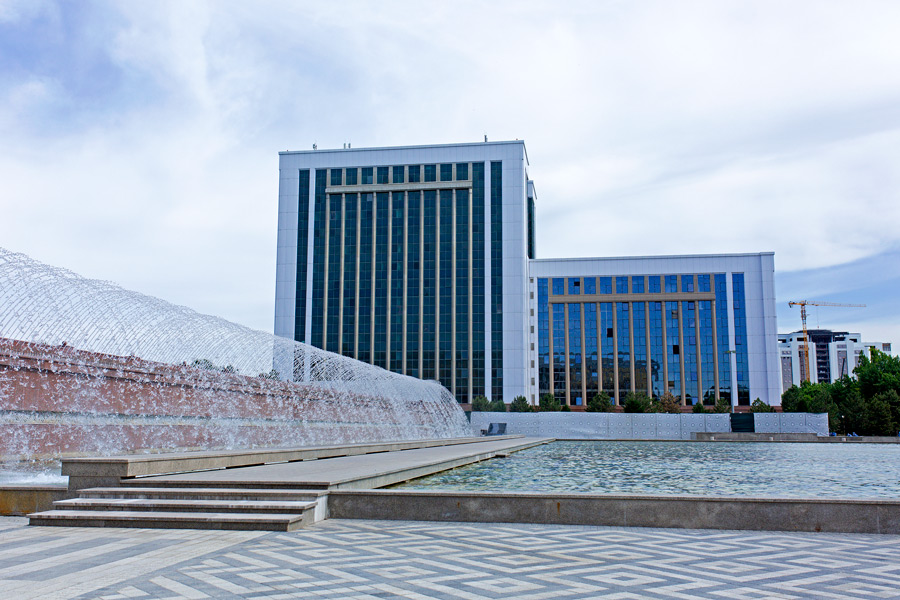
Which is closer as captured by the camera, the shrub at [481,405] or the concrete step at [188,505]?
the concrete step at [188,505]

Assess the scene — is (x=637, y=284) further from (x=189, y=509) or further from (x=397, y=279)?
(x=189, y=509)

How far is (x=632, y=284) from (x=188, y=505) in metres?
60.1

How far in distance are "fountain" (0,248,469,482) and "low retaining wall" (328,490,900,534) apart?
748 cm

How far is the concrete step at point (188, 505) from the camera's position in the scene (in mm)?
7707

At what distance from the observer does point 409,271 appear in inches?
2409

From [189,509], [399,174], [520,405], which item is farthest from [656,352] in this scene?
[189,509]

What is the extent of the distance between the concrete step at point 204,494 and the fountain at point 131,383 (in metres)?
5.00

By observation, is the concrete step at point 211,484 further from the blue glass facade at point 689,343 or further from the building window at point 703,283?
the building window at point 703,283

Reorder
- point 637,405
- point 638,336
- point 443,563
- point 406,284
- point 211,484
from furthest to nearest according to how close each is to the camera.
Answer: point 638,336 → point 406,284 → point 637,405 → point 211,484 → point 443,563

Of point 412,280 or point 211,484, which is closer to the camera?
point 211,484

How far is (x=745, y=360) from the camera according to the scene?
62625 mm

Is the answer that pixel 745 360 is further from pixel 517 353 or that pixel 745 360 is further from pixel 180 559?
pixel 180 559

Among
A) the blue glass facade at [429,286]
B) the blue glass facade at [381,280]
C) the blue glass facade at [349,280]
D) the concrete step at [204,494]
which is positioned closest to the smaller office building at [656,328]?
the blue glass facade at [429,286]

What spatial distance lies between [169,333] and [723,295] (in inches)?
2102
